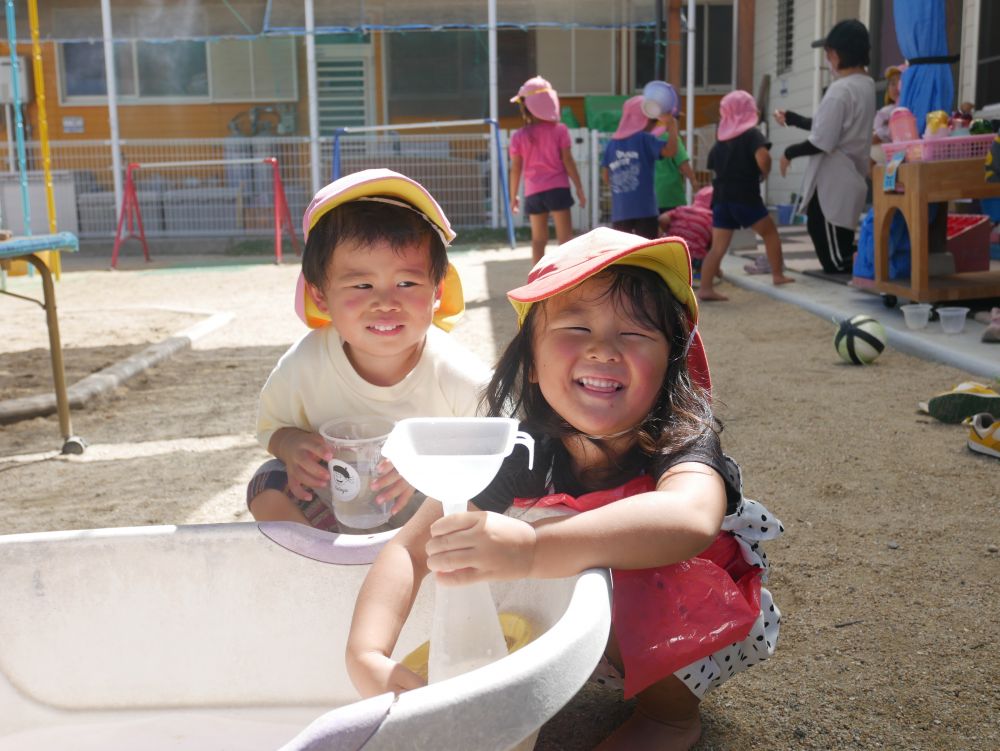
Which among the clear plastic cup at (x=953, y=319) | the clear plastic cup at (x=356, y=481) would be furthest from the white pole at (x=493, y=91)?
the clear plastic cup at (x=356, y=481)

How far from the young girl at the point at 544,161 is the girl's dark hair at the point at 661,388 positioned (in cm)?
667

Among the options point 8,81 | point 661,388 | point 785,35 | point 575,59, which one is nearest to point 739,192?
point 661,388

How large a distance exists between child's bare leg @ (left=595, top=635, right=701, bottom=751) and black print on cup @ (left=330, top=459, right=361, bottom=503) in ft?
2.16

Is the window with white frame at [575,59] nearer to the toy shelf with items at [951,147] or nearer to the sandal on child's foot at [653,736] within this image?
the toy shelf with items at [951,147]

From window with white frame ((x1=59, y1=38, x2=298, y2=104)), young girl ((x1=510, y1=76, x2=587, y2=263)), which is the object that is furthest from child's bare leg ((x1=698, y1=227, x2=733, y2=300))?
window with white frame ((x1=59, y1=38, x2=298, y2=104))

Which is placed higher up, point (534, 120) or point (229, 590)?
point (534, 120)

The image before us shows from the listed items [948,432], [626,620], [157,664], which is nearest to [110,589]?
[157,664]

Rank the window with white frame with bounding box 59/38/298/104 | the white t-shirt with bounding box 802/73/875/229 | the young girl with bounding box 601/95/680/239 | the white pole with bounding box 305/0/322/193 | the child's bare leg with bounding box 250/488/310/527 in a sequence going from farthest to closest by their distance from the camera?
the window with white frame with bounding box 59/38/298/104 < the white pole with bounding box 305/0/322/193 < the young girl with bounding box 601/95/680/239 < the white t-shirt with bounding box 802/73/875/229 < the child's bare leg with bounding box 250/488/310/527

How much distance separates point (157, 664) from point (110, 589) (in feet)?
0.55

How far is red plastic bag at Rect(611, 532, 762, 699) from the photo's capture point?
1585mm

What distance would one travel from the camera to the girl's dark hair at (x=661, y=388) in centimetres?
172

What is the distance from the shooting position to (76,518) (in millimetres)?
3049

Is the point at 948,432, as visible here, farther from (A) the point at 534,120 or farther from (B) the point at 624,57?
(B) the point at 624,57

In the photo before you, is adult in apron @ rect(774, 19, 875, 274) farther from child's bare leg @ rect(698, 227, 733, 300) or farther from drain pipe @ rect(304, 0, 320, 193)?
drain pipe @ rect(304, 0, 320, 193)
